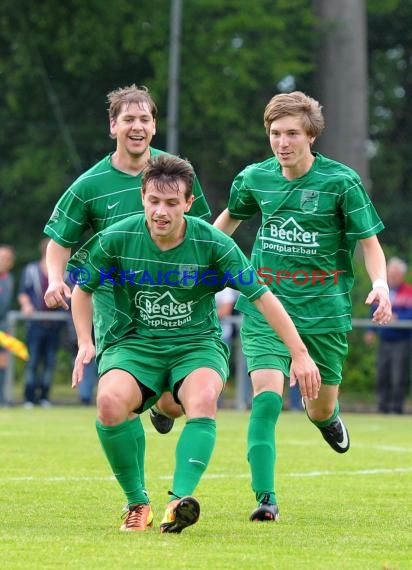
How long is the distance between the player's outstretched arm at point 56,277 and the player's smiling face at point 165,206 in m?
0.76

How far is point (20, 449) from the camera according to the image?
10375 millimetres

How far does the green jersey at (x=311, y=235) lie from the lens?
7102 mm

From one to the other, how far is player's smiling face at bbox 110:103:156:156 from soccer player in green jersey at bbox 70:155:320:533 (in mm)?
938

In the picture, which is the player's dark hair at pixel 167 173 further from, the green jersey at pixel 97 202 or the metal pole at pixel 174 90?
the metal pole at pixel 174 90

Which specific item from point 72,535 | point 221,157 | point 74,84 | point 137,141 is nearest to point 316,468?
point 137,141

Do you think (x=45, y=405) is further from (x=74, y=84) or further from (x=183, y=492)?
(x=183, y=492)

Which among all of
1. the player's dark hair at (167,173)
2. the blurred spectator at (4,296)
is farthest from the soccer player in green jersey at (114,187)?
the blurred spectator at (4,296)

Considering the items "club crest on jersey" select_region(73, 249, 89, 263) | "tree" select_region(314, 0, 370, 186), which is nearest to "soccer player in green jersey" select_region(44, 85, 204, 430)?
"club crest on jersey" select_region(73, 249, 89, 263)

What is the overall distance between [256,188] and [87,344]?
168 centimetres

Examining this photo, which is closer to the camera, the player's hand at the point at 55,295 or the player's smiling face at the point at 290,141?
the player's hand at the point at 55,295

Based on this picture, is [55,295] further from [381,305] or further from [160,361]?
[381,305]

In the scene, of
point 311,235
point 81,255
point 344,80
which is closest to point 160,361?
point 81,255

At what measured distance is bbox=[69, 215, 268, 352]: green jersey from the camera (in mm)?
6090

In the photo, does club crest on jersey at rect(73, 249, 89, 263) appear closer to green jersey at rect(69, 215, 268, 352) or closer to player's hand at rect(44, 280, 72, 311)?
player's hand at rect(44, 280, 72, 311)
